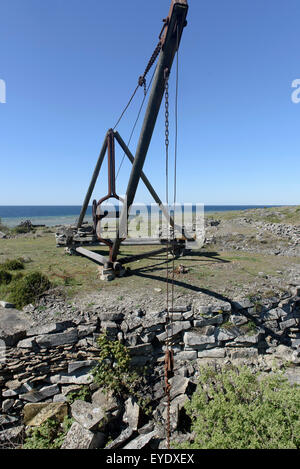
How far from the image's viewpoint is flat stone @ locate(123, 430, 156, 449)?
5.12 m

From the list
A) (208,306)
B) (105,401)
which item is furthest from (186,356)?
(105,401)

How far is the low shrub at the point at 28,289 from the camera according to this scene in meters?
7.93

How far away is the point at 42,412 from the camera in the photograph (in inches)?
230

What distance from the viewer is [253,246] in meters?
17.6

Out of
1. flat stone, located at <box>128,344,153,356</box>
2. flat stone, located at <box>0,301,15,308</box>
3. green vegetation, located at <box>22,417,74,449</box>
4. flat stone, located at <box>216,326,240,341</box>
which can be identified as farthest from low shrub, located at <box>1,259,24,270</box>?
flat stone, located at <box>216,326,240,341</box>

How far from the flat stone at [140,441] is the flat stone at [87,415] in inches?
29.7

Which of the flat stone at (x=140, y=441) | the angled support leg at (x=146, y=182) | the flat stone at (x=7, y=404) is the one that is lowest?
the flat stone at (x=140, y=441)

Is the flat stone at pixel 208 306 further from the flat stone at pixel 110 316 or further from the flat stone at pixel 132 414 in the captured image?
the flat stone at pixel 132 414

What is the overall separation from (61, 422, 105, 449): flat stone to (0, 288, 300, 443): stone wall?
1066 mm

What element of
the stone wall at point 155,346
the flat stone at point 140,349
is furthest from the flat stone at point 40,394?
the flat stone at point 140,349

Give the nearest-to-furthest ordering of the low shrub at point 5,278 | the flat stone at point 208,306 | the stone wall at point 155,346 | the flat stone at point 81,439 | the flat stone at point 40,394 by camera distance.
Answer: the flat stone at point 81,439
the flat stone at point 40,394
the stone wall at point 155,346
the flat stone at point 208,306
the low shrub at point 5,278

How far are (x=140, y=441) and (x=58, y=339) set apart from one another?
3251 mm

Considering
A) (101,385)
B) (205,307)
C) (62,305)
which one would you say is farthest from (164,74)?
(101,385)
